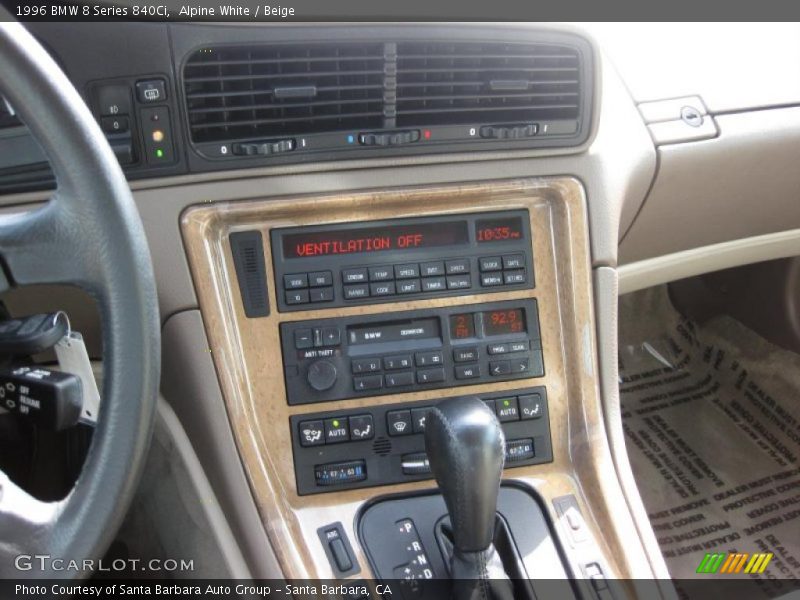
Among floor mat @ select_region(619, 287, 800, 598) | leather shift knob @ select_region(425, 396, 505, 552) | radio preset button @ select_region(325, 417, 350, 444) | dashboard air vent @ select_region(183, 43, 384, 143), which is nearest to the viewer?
leather shift knob @ select_region(425, 396, 505, 552)

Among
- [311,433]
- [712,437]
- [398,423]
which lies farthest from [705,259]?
[311,433]

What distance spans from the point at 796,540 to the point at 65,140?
1734 millimetres

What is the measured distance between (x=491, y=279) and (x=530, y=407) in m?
0.21

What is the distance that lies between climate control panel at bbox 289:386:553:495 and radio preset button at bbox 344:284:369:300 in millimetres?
167

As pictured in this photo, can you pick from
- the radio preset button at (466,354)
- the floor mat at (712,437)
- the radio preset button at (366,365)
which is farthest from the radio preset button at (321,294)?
the floor mat at (712,437)

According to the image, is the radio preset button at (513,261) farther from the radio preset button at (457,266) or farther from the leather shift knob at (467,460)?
the leather shift knob at (467,460)

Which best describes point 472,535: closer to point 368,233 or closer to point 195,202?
point 368,233

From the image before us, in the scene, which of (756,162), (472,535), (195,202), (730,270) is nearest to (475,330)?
(472,535)

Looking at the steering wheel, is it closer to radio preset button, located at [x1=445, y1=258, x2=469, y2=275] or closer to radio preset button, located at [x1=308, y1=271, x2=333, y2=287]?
radio preset button, located at [x1=308, y1=271, x2=333, y2=287]

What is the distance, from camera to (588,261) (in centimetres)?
138

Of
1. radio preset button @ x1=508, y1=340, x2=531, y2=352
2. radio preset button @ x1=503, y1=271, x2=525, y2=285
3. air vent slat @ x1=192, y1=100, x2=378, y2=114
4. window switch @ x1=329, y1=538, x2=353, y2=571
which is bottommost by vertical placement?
window switch @ x1=329, y1=538, x2=353, y2=571

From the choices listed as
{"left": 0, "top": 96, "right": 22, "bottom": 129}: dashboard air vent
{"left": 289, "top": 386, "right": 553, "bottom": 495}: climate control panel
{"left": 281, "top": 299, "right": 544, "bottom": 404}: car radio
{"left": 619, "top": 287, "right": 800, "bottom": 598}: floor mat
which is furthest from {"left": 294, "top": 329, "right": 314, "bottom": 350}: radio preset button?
{"left": 619, "top": 287, "right": 800, "bottom": 598}: floor mat

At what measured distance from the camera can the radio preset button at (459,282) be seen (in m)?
1.34

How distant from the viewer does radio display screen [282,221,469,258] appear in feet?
4.25
